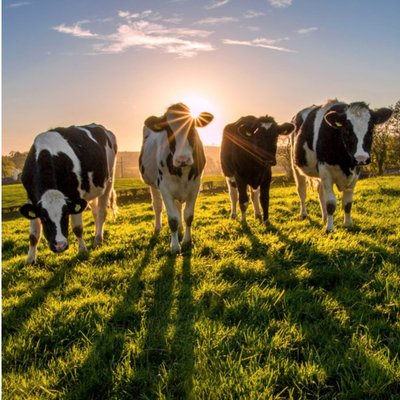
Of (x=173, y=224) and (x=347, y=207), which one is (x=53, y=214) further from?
(x=347, y=207)

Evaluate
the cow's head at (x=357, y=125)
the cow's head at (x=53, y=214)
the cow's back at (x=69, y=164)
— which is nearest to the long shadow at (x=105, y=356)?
the cow's head at (x=53, y=214)

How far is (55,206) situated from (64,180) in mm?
1059

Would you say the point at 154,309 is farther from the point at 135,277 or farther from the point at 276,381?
the point at 276,381

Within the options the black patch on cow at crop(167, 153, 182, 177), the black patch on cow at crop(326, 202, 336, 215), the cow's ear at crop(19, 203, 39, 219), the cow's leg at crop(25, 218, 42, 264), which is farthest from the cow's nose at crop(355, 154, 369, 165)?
the cow's leg at crop(25, 218, 42, 264)

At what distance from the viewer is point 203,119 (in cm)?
768

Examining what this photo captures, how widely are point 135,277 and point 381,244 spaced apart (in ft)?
13.4

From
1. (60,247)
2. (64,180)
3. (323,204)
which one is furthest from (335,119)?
(60,247)

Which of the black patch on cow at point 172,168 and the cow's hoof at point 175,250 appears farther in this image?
the black patch on cow at point 172,168

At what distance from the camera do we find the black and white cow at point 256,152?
28.5ft

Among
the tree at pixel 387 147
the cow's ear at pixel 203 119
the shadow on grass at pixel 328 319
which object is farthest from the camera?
the tree at pixel 387 147

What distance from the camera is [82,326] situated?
430 cm

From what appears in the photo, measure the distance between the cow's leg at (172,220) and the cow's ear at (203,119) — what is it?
57.0 inches

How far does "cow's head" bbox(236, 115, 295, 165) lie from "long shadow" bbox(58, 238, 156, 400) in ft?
15.4

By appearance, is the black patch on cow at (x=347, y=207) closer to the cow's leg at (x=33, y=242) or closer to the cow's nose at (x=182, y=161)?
the cow's nose at (x=182, y=161)
